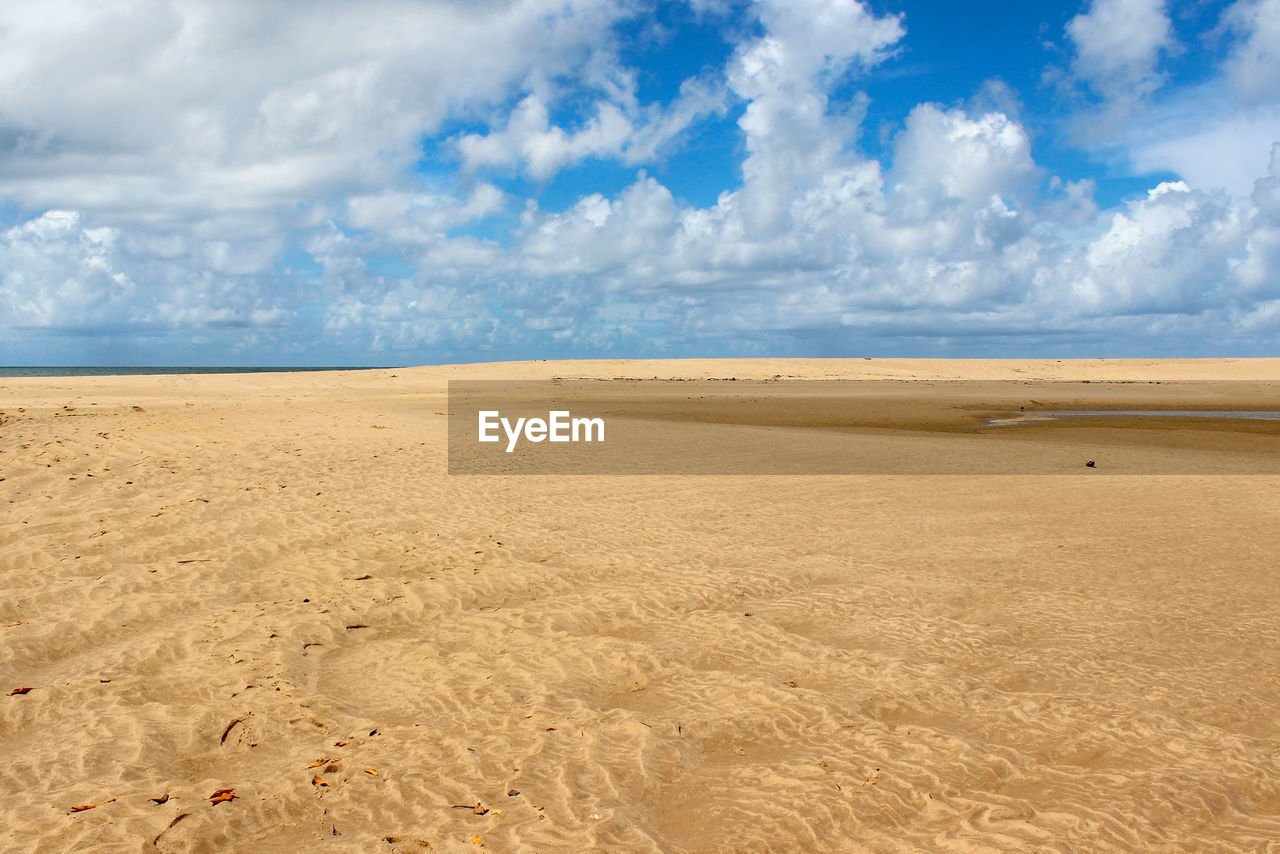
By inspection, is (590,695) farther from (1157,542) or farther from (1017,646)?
(1157,542)

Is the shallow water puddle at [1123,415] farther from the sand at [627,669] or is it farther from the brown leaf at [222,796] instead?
the brown leaf at [222,796]

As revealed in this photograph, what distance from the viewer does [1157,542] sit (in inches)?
360

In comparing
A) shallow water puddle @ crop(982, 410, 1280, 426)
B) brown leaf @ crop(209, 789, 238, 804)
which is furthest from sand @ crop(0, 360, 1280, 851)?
shallow water puddle @ crop(982, 410, 1280, 426)

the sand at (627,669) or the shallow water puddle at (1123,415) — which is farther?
the shallow water puddle at (1123,415)

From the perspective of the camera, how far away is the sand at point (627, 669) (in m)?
3.89

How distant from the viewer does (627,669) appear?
18.7ft

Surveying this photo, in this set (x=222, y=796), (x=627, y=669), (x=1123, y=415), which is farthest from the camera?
(x=1123, y=415)

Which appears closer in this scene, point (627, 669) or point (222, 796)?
point (222, 796)

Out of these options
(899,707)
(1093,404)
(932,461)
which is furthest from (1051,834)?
(1093,404)

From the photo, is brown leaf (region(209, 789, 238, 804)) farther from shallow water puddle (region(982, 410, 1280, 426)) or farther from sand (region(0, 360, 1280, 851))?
shallow water puddle (region(982, 410, 1280, 426))

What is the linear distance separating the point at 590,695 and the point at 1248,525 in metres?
9.11

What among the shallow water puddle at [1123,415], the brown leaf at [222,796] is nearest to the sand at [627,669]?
the brown leaf at [222,796]

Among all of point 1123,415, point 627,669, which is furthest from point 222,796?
point 1123,415

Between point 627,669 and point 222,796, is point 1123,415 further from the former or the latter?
point 222,796
